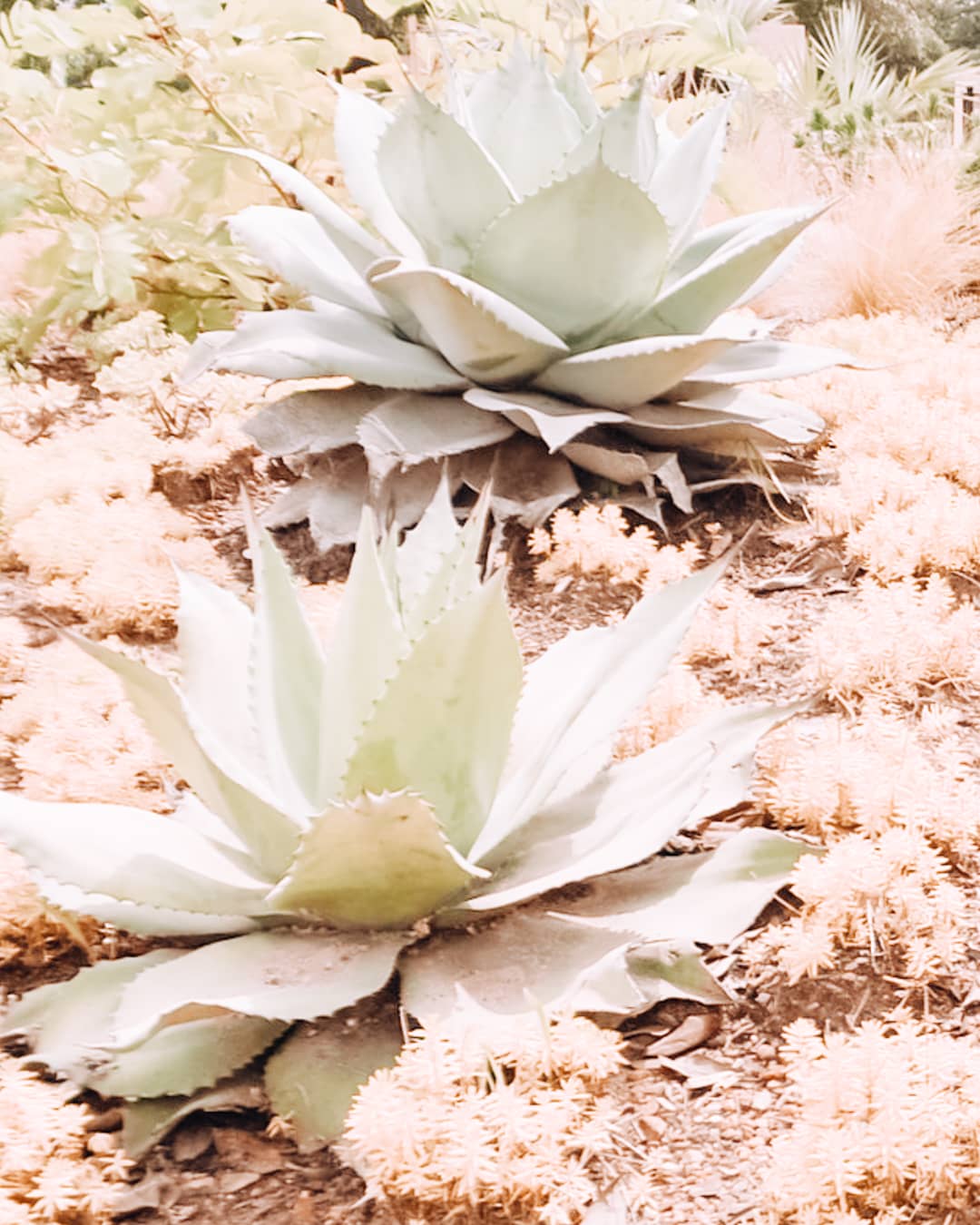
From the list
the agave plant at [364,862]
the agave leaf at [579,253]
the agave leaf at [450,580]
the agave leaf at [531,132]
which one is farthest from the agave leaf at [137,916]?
the agave leaf at [531,132]

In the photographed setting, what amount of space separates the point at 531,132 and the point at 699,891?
1806 mm

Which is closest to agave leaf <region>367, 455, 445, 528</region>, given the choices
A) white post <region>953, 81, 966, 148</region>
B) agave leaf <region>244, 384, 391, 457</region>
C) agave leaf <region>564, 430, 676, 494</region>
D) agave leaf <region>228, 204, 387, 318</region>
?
agave leaf <region>244, 384, 391, 457</region>

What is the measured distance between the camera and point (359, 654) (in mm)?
1451

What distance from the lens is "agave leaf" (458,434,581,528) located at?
2621 mm

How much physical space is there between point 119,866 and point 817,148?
701cm

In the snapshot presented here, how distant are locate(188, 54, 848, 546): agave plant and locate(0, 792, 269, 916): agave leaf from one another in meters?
1.17

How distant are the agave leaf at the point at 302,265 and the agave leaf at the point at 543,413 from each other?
1.21ft

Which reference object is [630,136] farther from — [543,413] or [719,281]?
[543,413]

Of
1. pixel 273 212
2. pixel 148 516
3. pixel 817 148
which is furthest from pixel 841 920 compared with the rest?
pixel 817 148

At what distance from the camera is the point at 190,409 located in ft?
10.8

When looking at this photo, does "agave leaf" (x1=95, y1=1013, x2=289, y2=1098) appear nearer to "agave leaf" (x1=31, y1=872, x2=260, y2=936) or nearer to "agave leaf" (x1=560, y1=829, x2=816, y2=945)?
"agave leaf" (x1=31, y1=872, x2=260, y2=936)

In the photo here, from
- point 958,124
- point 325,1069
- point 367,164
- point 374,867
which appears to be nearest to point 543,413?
point 367,164

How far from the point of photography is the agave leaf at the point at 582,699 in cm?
147

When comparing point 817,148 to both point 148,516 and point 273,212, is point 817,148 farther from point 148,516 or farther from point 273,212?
point 148,516
